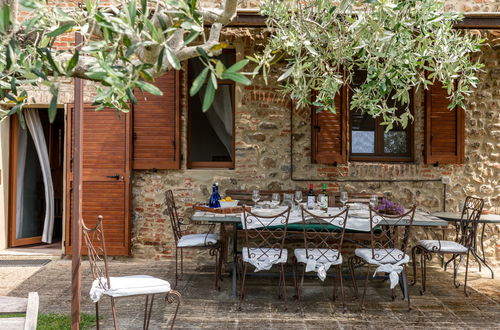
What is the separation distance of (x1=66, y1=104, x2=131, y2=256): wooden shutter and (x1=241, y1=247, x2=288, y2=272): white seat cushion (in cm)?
237

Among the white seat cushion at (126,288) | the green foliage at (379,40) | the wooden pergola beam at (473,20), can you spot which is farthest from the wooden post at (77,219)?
the wooden pergola beam at (473,20)

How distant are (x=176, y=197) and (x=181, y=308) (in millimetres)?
2126

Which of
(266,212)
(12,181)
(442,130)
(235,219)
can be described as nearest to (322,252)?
(266,212)

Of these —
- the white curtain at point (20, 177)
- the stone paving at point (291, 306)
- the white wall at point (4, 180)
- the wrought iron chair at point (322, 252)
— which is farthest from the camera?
the white curtain at point (20, 177)

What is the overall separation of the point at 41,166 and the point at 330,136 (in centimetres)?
444

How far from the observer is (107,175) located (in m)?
5.93

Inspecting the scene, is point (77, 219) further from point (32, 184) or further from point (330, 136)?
point (32, 184)

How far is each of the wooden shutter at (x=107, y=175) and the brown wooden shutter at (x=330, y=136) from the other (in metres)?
2.50

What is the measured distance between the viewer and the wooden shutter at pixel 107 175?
233 inches

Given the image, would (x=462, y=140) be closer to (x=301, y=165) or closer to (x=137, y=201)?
(x=301, y=165)

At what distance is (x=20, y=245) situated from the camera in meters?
6.63

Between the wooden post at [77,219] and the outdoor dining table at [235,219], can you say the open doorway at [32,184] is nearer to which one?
the outdoor dining table at [235,219]

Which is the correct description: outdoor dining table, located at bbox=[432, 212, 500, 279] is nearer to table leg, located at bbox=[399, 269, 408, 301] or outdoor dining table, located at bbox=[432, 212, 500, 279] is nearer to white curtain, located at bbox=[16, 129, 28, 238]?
table leg, located at bbox=[399, 269, 408, 301]

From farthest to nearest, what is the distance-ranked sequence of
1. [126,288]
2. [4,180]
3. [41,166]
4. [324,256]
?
1. [41,166]
2. [4,180]
3. [324,256]
4. [126,288]
